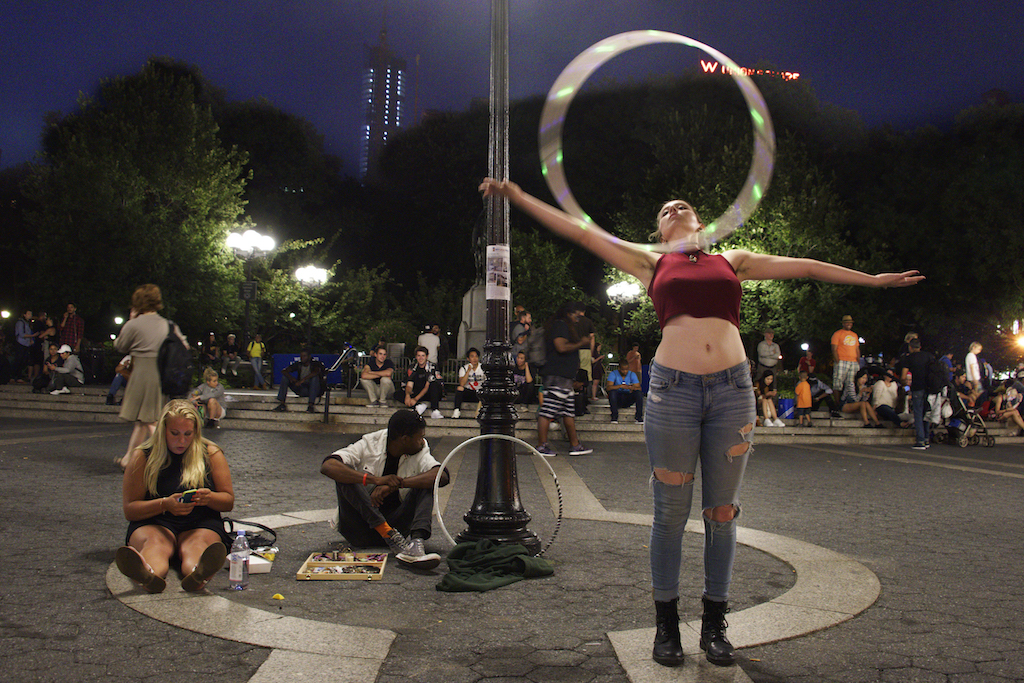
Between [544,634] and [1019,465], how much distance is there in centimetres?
1079

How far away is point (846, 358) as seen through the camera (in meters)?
16.6

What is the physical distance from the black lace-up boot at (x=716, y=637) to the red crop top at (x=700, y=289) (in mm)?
1198

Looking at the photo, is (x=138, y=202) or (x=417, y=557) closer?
(x=417, y=557)

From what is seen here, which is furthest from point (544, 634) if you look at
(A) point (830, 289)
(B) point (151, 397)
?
(A) point (830, 289)

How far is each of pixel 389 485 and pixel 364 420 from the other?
→ 33.4 feet

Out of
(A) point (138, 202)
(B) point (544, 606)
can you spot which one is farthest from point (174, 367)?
(A) point (138, 202)

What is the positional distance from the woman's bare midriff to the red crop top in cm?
3

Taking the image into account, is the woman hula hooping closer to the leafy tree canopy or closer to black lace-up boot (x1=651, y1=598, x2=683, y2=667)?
black lace-up boot (x1=651, y1=598, x2=683, y2=667)

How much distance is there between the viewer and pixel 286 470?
356 inches

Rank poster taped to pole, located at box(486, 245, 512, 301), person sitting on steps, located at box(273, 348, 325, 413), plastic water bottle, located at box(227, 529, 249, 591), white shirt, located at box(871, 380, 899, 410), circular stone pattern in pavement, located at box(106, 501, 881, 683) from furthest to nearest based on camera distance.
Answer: white shirt, located at box(871, 380, 899, 410) → person sitting on steps, located at box(273, 348, 325, 413) → poster taped to pole, located at box(486, 245, 512, 301) → plastic water bottle, located at box(227, 529, 249, 591) → circular stone pattern in pavement, located at box(106, 501, 881, 683)

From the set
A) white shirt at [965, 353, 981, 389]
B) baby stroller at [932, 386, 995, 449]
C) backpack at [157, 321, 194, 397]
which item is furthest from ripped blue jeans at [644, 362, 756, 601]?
white shirt at [965, 353, 981, 389]

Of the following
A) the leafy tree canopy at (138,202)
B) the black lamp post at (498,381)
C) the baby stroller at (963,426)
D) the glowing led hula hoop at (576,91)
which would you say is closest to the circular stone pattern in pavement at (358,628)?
the black lamp post at (498,381)

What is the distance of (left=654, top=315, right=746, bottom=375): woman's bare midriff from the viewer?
3.15 m

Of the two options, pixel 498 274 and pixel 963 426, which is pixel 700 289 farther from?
pixel 963 426
